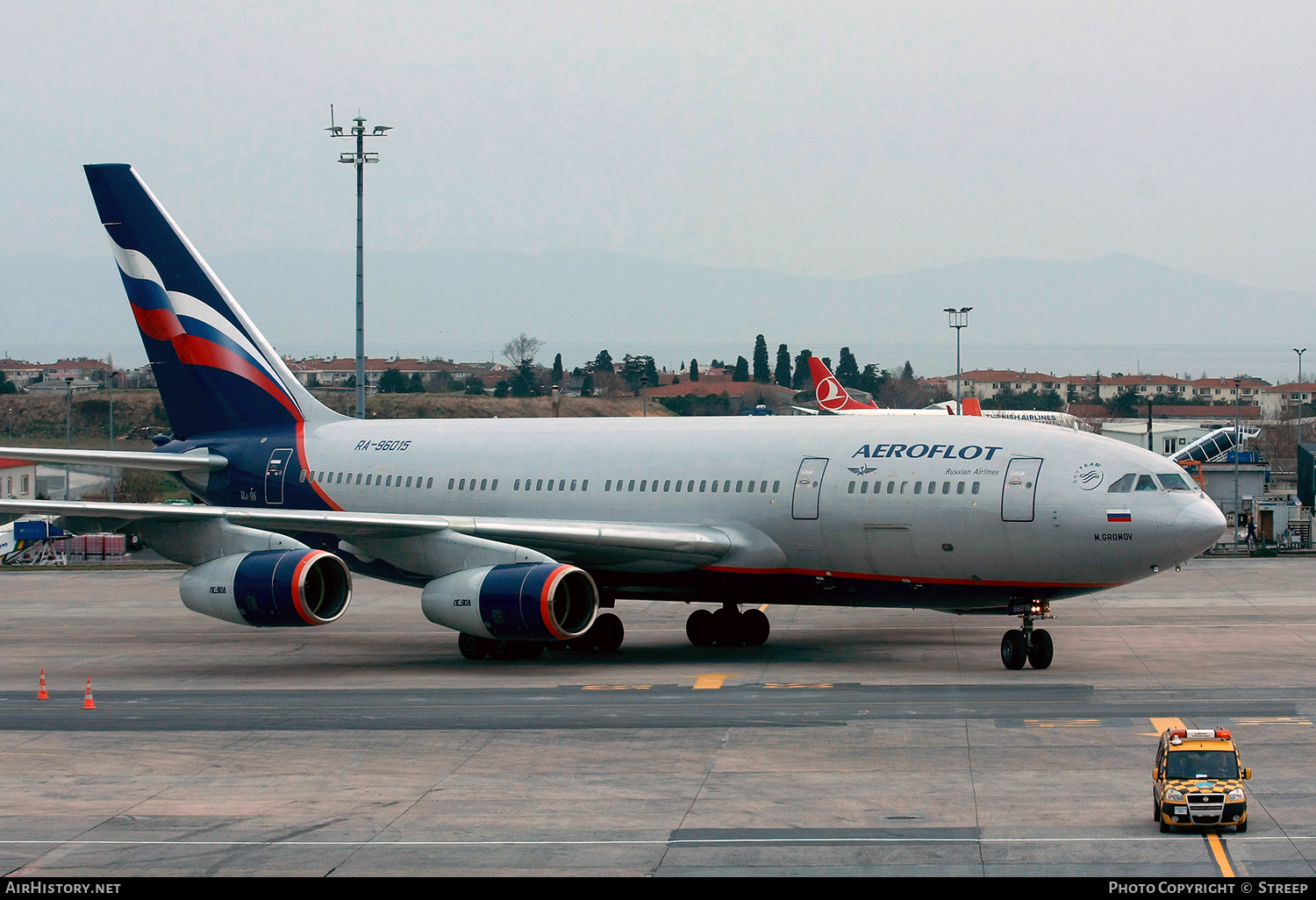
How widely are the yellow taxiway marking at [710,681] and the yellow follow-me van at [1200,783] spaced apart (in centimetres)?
1148

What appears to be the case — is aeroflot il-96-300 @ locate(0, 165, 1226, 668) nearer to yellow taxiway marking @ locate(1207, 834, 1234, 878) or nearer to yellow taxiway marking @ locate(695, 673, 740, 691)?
yellow taxiway marking @ locate(695, 673, 740, 691)

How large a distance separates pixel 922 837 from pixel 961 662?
46.5 ft

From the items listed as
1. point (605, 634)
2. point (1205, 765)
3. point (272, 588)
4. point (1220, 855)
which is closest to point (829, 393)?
point (605, 634)

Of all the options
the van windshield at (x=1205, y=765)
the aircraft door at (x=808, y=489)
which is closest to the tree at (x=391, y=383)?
the aircraft door at (x=808, y=489)

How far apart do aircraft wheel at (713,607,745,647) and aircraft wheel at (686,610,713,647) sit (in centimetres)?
13

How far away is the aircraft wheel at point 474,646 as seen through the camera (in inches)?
1248

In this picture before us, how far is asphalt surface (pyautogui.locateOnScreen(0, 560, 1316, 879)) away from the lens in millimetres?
15648

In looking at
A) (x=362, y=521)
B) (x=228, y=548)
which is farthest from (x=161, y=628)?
(x=362, y=521)

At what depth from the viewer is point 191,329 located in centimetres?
3775

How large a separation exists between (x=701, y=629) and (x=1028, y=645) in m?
7.99

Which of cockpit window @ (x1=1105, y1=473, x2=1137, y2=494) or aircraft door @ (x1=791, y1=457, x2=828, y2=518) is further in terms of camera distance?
aircraft door @ (x1=791, y1=457, x2=828, y2=518)

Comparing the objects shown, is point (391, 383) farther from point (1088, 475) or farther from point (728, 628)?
point (1088, 475)

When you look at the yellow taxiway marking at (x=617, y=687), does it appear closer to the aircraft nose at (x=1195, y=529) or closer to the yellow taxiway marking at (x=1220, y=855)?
the aircraft nose at (x=1195, y=529)

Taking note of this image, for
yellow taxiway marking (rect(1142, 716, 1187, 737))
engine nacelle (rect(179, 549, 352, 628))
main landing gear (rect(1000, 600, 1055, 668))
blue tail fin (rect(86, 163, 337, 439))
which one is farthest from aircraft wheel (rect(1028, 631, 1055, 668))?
blue tail fin (rect(86, 163, 337, 439))
